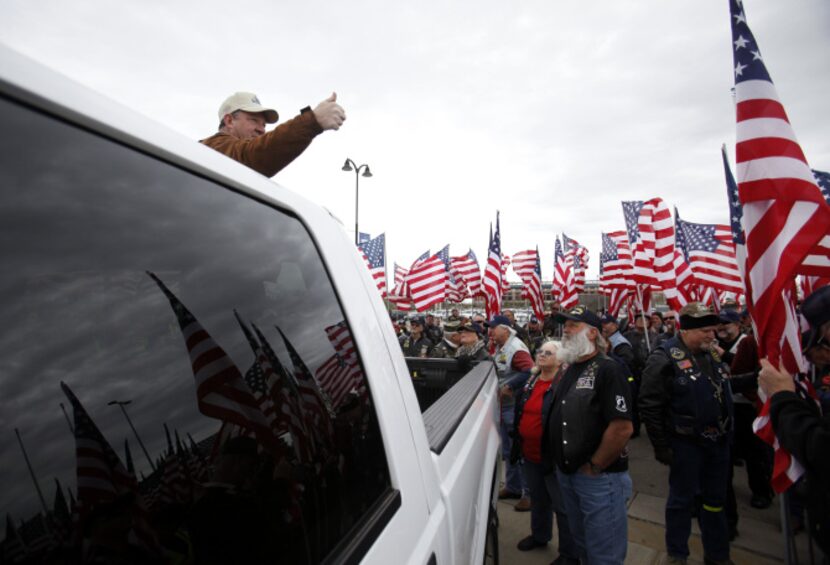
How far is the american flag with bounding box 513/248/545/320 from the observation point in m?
14.0

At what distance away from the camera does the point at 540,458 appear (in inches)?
141

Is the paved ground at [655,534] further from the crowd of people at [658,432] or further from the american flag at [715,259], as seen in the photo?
the american flag at [715,259]

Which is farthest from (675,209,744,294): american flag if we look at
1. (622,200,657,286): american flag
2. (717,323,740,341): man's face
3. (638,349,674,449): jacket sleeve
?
(638,349,674,449): jacket sleeve

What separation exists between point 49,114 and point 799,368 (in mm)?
3075

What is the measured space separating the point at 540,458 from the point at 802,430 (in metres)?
2.02

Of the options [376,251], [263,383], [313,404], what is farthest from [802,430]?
[376,251]

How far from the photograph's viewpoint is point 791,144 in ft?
8.07

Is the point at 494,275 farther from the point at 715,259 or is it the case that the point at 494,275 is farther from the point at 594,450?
the point at 594,450

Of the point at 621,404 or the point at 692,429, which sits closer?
the point at 621,404

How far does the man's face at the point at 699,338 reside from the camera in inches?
144

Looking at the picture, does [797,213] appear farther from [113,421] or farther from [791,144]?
[113,421]

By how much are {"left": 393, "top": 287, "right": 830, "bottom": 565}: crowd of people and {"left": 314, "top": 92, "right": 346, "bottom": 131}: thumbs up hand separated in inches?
90.8

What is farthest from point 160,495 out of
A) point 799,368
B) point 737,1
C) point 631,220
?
point 631,220

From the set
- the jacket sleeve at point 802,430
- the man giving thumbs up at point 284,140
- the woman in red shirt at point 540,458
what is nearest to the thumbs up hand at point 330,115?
the man giving thumbs up at point 284,140
